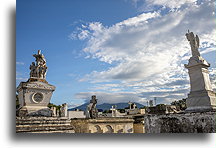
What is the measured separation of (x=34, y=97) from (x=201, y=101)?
3.84 m

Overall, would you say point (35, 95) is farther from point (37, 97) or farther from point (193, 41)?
point (193, 41)

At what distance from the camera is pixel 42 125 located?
446 centimetres

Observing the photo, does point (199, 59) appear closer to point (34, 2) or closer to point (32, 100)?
point (34, 2)

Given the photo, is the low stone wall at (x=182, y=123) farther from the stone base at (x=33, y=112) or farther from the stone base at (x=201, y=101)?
the stone base at (x=33, y=112)

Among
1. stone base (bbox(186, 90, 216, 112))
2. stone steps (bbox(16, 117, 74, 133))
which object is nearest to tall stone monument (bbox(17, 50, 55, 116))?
stone steps (bbox(16, 117, 74, 133))

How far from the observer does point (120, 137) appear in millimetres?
3465

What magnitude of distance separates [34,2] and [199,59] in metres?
3.58

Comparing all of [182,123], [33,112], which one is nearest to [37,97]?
[33,112]

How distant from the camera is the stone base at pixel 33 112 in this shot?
4.76m

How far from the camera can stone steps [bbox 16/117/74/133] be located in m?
4.23

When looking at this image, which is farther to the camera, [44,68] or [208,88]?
[44,68]

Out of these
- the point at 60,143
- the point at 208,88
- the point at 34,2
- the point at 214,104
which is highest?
the point at 34,2

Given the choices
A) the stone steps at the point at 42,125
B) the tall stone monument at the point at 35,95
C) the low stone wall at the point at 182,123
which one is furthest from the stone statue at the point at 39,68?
the low stone wall at the point at 182,123
